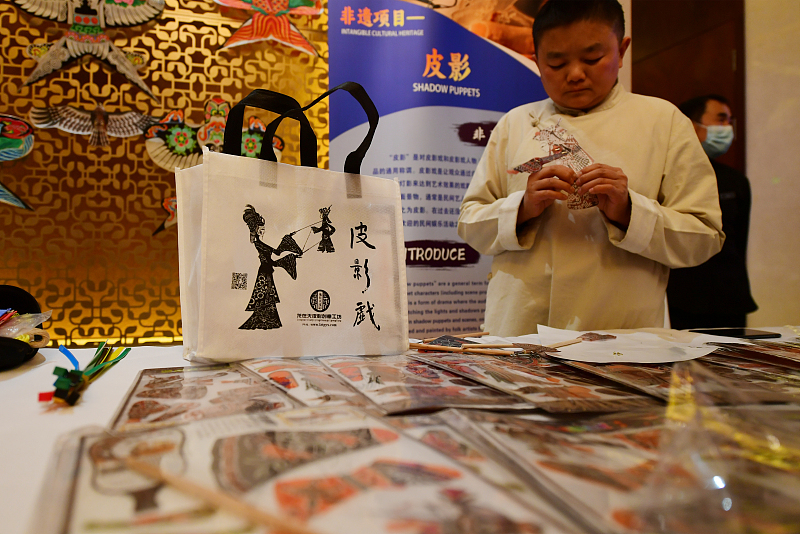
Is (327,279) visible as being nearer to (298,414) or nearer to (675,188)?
(298,414)

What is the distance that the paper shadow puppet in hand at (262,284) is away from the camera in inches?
25.8

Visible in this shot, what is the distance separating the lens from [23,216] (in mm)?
1679

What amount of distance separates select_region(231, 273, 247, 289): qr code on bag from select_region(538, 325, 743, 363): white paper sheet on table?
1.52ft

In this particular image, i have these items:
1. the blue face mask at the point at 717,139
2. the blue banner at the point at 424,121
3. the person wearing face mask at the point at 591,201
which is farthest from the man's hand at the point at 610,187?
the blue face mask at the point at 717,139

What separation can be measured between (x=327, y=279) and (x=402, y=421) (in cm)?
35

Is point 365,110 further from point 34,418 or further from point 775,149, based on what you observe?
point 775,149

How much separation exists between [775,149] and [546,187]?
175 cm

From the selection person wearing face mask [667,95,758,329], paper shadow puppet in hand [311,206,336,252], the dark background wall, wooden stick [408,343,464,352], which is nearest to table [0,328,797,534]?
paper shadow puppet in hand [311,206,336,252]

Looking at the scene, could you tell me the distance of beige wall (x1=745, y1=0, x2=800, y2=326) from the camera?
6.86 ft

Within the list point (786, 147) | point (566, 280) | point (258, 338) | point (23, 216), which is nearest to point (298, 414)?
point (258, 338)

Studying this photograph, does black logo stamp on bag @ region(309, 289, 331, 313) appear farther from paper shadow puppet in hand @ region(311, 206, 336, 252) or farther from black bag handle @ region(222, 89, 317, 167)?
black bag handle @ region(222, 89, 317, 167)

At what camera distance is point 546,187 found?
104 cm

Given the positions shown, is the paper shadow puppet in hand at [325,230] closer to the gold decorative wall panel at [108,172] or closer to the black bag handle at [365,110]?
the black bag handle at [365,110]

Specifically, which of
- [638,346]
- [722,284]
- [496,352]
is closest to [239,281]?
[496,352]
